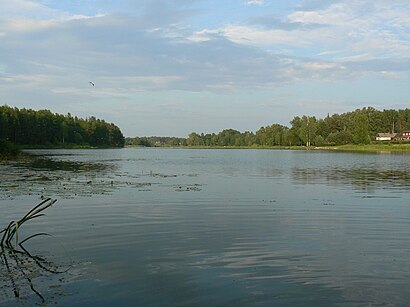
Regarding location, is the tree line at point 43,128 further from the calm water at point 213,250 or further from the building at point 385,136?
the building at point 385,136

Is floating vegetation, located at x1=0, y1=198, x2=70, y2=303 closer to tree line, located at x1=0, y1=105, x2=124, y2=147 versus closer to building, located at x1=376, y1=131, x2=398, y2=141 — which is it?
tree line, located at x1=0, y1=105, x2=124, y2=147

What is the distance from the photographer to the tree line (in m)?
132


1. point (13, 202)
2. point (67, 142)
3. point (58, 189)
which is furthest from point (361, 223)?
point (67, 142)

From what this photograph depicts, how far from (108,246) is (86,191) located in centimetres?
1462

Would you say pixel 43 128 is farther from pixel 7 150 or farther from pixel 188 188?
pixel 188 188

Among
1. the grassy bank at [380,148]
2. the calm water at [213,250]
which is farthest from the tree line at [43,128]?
the calm water at [213,250]

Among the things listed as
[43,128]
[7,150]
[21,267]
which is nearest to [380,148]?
[43,128]

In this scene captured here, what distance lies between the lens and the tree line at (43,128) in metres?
132

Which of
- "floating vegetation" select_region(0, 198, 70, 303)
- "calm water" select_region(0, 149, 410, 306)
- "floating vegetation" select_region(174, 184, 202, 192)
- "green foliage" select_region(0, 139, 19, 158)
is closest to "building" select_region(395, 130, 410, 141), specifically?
"green foliage" select_region(0, 139, 19, 158)

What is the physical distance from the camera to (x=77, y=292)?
9211 mm

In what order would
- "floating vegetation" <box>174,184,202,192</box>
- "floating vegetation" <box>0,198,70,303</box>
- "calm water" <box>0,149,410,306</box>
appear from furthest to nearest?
"floating vegetation" <box>174,184,202,192</box>, "floating vegetation" <box>0,198,70,303</box>, "calm water" <box>0,149,410,306</box>

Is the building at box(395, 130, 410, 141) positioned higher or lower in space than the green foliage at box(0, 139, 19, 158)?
higher

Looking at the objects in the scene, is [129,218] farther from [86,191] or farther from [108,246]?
[86,191]

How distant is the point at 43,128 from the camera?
149625mm
